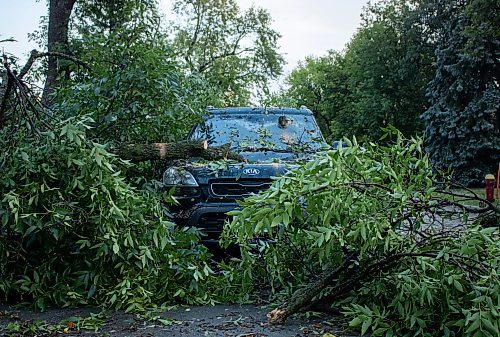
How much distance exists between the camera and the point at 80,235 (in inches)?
201

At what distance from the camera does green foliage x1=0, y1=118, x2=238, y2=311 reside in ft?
16.0

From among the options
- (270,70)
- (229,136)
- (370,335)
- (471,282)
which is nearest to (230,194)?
(229,136)

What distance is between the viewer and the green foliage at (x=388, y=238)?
389cm

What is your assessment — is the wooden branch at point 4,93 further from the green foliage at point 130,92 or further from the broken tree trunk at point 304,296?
the broken tree trunk at point 304,296

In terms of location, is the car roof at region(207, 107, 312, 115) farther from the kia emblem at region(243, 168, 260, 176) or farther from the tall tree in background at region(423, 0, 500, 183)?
the tall tree in background at region(423, 0, 500, 183)

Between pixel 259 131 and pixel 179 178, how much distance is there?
4.25 ft

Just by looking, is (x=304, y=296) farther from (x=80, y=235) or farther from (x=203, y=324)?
(x=80, y=235)

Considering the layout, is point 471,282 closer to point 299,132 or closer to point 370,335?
point 370,335

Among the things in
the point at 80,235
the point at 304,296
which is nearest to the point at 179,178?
the point at 80,235

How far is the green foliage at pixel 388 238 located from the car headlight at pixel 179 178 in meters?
2.09

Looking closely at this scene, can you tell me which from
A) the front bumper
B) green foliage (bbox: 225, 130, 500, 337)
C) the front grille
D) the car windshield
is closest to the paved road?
green foliage (bbox: 225, 130, 500, 337)

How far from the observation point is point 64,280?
5.20 meters

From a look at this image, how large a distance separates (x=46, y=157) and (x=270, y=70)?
105 feet

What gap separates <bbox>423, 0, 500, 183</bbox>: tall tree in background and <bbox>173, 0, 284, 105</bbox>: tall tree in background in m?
10.3
